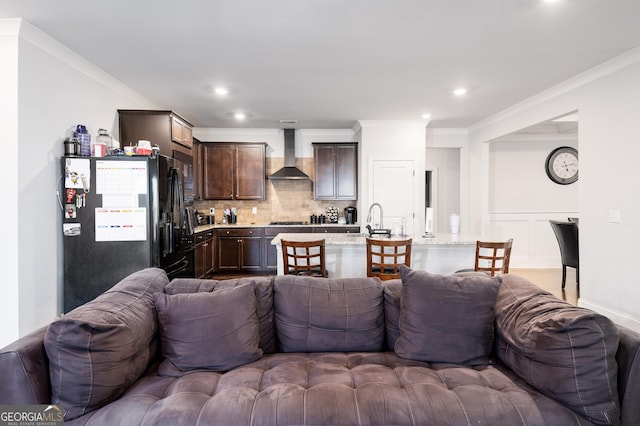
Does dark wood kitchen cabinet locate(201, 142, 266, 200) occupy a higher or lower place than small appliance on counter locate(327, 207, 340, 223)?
higher

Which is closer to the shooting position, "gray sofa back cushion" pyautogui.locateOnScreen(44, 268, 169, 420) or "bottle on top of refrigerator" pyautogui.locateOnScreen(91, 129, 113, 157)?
"gray sofa back cushion" pyautogui.locateOnScreen(44, 268, 169, 420)

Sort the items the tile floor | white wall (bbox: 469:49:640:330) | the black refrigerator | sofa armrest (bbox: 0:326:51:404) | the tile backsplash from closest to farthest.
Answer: sofa armrest (bbox: 0:326:51:404), the black refrigerator, white wall (bbox: 469:49:640:330), the tile floor, the tile backsplash

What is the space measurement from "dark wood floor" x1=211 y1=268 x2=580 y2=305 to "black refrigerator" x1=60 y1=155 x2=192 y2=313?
2.82m

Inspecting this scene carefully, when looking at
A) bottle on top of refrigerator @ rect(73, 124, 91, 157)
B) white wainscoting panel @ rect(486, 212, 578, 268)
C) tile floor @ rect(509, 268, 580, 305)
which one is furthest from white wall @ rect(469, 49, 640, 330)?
bottle on top of refrigerator @ rect(73, 124, 91, 157)

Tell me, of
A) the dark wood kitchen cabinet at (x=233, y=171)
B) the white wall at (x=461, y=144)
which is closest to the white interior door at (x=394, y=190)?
the white wall at (x=461, y=144)

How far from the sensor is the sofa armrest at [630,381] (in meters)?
1.37

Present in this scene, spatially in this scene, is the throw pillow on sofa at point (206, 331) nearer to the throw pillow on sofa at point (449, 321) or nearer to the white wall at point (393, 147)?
the throw pillow on sofa at point (449, 321)

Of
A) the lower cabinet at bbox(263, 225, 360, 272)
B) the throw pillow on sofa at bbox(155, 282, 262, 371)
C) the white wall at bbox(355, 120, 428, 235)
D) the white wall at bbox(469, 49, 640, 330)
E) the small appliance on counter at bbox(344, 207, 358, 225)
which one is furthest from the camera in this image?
the small appliance on counter at bbox(344, 207, 358, 225)

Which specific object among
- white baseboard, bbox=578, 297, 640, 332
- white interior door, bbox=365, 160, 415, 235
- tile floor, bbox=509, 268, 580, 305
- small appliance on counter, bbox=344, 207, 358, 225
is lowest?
tile floor, bbox=509, 268, 580, 305

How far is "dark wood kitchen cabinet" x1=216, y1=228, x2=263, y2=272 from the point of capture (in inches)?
244

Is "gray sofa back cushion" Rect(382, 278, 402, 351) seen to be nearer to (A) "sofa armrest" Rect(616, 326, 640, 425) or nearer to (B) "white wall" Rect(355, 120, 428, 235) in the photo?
(A) "sofa armrest" Rect(616, 326, 640, 425)

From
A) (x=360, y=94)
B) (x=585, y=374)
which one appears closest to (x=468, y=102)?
(x=360, y=94)

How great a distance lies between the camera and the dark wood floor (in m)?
4.85

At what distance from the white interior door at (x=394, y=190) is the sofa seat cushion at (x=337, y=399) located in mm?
4447
